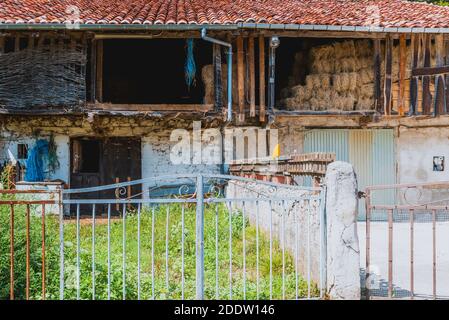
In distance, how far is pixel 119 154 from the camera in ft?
54.9

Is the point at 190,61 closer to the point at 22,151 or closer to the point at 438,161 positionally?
the point at 22,151

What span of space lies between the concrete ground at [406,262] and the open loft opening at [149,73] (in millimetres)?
8864

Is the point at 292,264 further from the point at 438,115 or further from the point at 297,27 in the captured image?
the point at 438,115

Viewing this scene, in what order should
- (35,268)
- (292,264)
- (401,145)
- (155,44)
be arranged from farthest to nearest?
(155,44), (401,145), (292,264), (35,268)

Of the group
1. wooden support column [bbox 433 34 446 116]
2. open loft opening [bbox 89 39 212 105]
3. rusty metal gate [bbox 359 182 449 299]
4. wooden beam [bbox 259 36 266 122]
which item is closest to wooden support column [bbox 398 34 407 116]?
wooden support column [bbox 433 34 446 116]

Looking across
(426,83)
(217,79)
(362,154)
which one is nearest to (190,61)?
(217,79)

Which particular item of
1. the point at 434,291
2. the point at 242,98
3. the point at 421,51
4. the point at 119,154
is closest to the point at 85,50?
the point at 119,154

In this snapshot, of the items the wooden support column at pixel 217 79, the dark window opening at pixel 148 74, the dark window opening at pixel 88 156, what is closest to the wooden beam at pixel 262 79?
the wooden support column at pixel 217 79

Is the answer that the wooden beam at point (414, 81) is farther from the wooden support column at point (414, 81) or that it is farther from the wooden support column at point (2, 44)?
the wooden support column at point (2, 44)

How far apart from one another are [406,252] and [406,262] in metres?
0.89

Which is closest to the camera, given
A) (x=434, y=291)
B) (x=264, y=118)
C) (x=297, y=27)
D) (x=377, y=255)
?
(x=434, y=291)

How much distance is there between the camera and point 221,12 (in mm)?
16000

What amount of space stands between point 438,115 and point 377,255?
26.5 ft

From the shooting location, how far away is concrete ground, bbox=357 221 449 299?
6.88m
